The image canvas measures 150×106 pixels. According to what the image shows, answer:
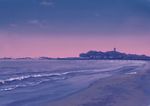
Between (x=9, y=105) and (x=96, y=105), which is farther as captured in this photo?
(x=9, y=105)

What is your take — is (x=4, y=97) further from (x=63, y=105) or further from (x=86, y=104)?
(x=86, y=104)

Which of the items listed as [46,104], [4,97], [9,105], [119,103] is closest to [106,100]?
[119,103]

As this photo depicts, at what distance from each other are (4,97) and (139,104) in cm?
1033

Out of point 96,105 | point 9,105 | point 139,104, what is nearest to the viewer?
point 96,105

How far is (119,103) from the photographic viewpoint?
20594 millimetres

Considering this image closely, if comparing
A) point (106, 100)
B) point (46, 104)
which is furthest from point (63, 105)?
point (106, 100)

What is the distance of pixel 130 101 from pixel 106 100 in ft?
4.61

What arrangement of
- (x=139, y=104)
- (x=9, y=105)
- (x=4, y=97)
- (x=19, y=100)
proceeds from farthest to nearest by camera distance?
(x=4, y=97)
(x=19, y=100)
(x=9, y=105)
(x=139, y=104)

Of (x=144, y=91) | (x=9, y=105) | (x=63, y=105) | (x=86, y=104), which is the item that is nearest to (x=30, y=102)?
(x=9, y=105)

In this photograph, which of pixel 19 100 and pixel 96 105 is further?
pixel 19 100

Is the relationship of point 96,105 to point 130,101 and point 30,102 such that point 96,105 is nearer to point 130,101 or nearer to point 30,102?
point 130,101

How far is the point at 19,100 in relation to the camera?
24.6 metres

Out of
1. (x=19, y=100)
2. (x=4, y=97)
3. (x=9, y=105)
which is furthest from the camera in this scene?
(x=4, y=97)

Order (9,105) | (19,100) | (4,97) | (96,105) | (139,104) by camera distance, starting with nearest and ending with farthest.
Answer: (96,105)
(139,104)
(9,105)
(19,100)
(4,97)
